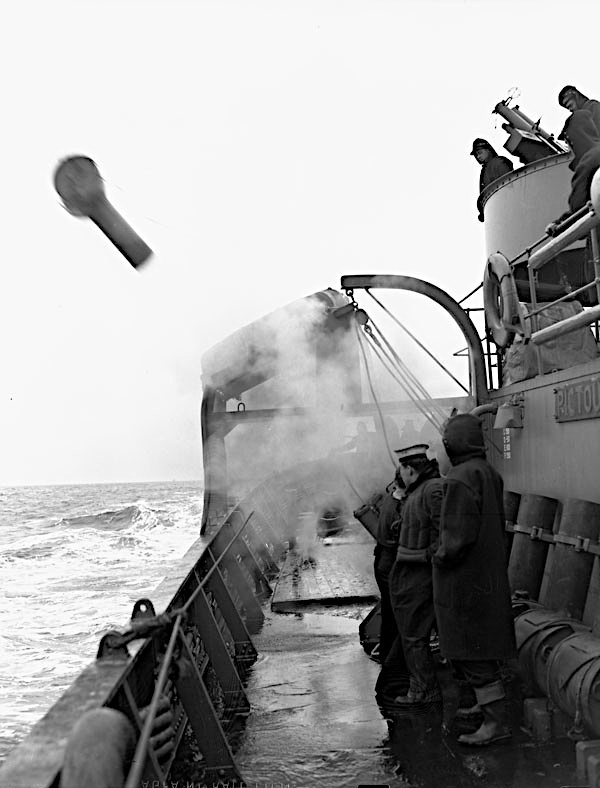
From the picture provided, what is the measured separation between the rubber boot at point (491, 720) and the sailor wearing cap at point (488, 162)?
27.1 feet

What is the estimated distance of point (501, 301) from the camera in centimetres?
723

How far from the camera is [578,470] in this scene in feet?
17.8

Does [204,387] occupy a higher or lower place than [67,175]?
lower

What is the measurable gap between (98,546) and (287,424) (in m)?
21.4

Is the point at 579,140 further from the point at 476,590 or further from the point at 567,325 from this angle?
the point at 476,590

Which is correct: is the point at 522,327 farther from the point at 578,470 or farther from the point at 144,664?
the point at 144,664

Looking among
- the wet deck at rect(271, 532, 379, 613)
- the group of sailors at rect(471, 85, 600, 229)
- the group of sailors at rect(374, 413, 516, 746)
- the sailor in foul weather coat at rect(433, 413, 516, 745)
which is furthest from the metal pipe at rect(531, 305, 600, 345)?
the wet deck at rect(271, 532, 379, 613)

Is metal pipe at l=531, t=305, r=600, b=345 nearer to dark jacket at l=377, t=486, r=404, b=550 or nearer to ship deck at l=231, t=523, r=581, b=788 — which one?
dark jacket at l=377, t=486, r=404, b=550

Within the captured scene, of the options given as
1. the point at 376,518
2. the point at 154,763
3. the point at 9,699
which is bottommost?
the point at 9,699

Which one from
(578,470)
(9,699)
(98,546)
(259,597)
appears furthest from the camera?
(98,546)

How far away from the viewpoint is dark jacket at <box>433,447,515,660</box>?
14.2 ft

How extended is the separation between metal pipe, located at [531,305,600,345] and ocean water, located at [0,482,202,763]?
321 centimetres

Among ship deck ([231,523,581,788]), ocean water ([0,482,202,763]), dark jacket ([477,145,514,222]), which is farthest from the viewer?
dark jacket ([477,145,514,222])

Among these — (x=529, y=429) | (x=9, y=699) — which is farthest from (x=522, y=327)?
(x=9, y=699)
